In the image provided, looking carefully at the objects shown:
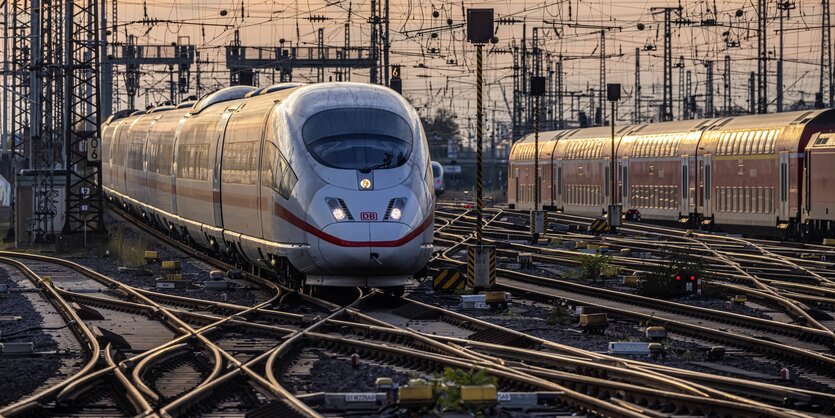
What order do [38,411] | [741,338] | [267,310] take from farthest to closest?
[267,310]
[741,338]
[38,411]

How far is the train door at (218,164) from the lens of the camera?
29219 millimetres

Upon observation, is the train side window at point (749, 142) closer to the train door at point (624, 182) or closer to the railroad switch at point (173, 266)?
the train door at point (624, 182)

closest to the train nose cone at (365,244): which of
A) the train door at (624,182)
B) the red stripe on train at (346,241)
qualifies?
the red stripe on train at (346,241)

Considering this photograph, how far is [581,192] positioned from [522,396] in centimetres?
4756

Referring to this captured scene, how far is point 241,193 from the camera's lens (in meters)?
26.6

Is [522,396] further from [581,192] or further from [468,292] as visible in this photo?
[581,192]

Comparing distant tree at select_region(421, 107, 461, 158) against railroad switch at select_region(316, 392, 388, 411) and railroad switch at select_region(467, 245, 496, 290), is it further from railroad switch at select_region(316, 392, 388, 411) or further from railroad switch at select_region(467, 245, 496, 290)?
railroad switch at select_region(316, 392, 388, 411)

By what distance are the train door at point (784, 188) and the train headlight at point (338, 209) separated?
21527 mm

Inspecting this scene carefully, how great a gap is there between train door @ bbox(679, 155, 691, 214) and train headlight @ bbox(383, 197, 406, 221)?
90.8 feet

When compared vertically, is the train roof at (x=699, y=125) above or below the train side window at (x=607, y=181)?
above

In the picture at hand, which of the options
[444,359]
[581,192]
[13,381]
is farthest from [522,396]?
[581,192]

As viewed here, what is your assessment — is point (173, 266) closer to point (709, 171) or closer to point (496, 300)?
point (496, 300)

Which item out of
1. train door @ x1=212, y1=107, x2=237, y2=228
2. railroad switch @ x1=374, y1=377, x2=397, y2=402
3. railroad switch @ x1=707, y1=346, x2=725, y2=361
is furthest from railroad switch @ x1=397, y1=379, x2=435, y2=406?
train door @ x1=212, y1=107, x2=237, y2=228

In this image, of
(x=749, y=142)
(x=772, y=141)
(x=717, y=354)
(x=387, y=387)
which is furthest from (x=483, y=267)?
(x=749, y=142)
